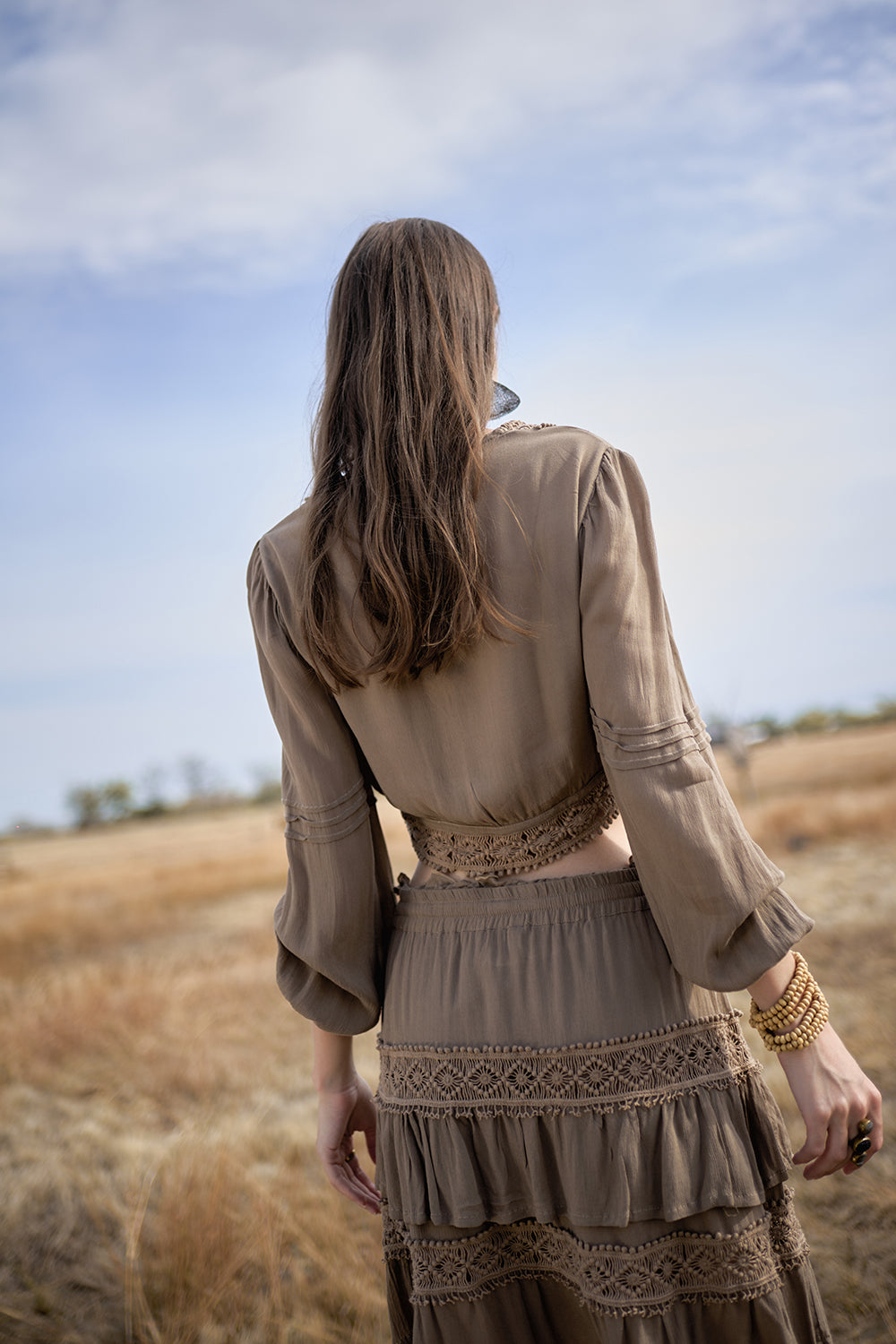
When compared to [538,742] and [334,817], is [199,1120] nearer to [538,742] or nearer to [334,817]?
[334,817]

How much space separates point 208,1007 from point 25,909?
3.15m

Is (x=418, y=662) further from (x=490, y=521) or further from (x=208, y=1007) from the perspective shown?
(x=208, y=1007)

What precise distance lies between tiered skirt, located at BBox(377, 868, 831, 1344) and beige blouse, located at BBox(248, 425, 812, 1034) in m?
0.09

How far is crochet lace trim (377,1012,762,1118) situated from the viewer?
3.93 ft

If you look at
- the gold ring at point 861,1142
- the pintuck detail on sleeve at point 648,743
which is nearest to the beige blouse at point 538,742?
the pintuck detail on sleeve at point 648,743

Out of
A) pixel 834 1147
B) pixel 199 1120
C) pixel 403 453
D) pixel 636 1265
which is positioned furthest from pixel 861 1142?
pixel 199 1120

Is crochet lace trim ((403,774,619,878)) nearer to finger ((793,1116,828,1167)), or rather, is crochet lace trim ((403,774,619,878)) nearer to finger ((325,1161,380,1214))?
finger ((793,1116,828,1167))

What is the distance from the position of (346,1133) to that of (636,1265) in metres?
0.57

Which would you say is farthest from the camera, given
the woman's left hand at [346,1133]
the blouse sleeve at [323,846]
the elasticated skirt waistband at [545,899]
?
the woman's left hand at [346,1133]

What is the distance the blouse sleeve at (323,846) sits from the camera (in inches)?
55.9

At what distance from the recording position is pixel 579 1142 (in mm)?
1210

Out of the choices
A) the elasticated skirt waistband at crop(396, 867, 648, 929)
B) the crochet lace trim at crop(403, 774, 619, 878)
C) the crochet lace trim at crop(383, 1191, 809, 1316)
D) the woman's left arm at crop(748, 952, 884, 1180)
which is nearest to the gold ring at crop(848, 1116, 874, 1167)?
the woman's left arm at crop(748, 952, 884, 1180)

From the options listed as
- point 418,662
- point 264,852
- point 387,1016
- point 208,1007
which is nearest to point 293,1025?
point 208,1007

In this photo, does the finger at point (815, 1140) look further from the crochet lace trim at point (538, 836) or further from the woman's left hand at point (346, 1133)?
the woman's left hand at point (346, 1133)
